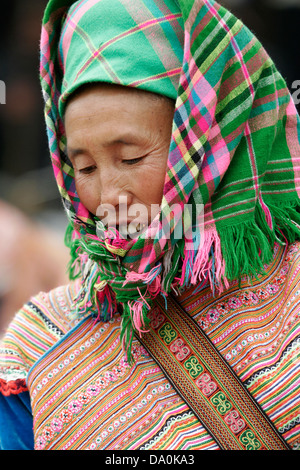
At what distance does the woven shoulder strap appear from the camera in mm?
1646

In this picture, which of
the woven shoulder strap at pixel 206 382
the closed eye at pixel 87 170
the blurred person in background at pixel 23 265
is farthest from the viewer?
the blurred person in background at pixel 23 265

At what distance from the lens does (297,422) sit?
5.33 ft

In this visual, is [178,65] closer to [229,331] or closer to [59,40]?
[59,40]

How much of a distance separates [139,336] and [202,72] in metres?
0.82

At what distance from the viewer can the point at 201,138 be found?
1703 millimetres

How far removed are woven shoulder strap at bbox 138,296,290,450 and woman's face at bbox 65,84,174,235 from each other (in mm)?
357

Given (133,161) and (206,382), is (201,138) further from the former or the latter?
(206,382)

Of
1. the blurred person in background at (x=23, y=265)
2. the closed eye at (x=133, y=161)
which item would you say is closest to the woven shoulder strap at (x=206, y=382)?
the closed eye at (x=133, y=161)

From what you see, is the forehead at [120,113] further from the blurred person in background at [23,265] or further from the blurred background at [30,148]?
the blurred background at [30,148]

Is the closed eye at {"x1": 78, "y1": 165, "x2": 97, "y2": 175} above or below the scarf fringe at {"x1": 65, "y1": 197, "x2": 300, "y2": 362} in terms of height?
above

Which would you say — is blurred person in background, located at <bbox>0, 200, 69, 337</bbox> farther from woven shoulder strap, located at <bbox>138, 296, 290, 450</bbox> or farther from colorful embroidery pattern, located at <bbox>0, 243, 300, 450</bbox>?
woven shoulder strap, located at <bbox>138, 296, 290, 450</bbox>

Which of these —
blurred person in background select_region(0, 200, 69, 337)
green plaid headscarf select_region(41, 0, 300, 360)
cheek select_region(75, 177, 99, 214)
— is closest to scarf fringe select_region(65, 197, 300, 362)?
green plaid headscarf select_region(41, 0, 300, 360)

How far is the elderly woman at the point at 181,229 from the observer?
169cm
